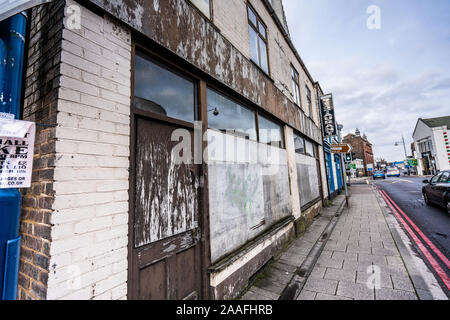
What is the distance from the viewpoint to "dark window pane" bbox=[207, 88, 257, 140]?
3439mm

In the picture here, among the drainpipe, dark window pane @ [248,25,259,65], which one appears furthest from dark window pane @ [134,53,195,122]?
dark window pane @ [248,25,259,65]

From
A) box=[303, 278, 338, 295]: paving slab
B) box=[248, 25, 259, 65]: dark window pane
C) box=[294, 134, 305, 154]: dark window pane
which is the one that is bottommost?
box=[303, 278, 338, 295]: paving slab

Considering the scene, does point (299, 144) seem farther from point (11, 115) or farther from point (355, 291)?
point (11, 115)

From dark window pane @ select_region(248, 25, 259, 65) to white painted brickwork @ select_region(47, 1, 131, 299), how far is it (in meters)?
3.76

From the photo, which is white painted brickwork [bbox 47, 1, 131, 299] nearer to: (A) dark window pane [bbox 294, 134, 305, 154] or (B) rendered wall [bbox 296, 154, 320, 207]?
(B) rendered wall [bbox 296, 154, 320, 207]

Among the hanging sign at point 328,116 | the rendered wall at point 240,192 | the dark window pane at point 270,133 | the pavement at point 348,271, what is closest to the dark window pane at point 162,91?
the rendered wall at point 240,192

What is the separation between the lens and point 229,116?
3.85m

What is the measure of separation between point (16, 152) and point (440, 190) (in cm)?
1151

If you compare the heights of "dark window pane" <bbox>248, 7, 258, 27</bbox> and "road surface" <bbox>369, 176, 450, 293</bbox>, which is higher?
"dark window pane" <bbox>248, 7, 258, 27</bbox>

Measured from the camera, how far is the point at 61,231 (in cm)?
145

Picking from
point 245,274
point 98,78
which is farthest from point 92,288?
point 245,274

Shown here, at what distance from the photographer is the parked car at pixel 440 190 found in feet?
23.3

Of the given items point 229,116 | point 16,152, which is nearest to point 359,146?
point 229,116
